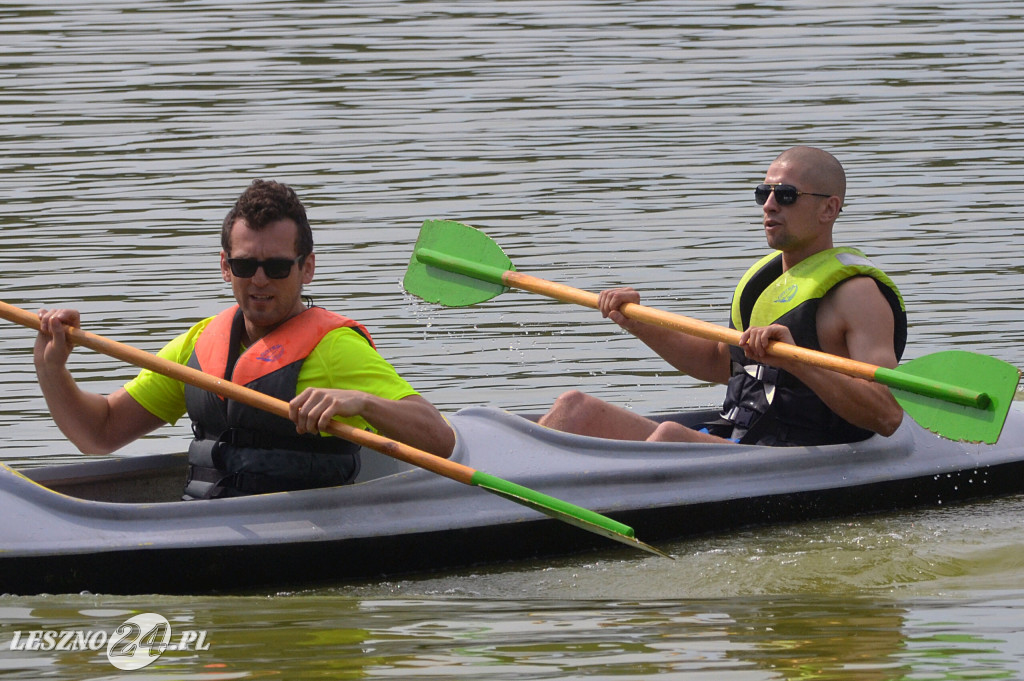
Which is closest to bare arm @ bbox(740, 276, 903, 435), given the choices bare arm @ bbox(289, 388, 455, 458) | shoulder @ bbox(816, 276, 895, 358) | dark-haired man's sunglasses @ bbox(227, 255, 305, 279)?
shoulder @ bbox(816, 276, 895, 358)

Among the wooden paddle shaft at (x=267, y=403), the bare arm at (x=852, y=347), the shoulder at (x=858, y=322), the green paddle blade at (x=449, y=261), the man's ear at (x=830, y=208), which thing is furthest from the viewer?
the green paddle blade at (x=449, y=261)

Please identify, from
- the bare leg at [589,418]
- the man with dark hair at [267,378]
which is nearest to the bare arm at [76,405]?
the man with dark hair at [267,378]

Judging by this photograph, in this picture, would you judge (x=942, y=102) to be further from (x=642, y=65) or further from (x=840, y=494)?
(x=840, y=494)

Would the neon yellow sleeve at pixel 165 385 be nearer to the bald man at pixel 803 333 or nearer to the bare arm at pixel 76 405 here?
the bare arm at pixel 76 405

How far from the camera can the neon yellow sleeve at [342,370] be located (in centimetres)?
503

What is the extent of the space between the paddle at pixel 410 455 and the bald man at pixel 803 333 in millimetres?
935

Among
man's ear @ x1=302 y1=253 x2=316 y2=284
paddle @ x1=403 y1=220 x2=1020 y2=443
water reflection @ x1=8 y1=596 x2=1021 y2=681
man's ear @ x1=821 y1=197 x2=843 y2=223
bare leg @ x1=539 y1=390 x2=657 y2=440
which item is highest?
man's ear @ x1=821 y1=197 x2=843 y2=223

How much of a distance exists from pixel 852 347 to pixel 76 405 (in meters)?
2.37

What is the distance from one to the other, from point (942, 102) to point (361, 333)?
9498 millimetres

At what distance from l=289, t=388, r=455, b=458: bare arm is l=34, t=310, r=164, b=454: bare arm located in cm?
70

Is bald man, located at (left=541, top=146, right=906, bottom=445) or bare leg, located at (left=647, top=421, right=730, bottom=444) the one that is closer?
bald man, located at (left=541, top=146, right=906, bottom=445)

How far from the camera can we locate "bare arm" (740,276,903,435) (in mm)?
5633

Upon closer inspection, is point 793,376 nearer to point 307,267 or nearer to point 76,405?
point 307,267

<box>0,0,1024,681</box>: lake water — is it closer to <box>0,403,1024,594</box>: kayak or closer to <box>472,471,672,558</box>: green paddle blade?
<box>0,403,1024,594</box>: kayak
